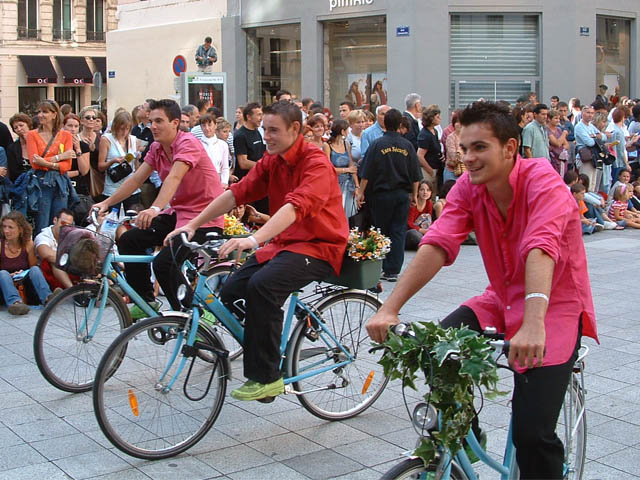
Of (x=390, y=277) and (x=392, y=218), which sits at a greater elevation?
(x=392, y=218)

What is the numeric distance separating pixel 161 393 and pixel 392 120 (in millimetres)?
6126

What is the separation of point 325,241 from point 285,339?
0.63 m

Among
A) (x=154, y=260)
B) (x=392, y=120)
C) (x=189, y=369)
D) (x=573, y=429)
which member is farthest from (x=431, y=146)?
(x=573, y=429)

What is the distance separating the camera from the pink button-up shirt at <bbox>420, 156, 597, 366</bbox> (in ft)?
11.1

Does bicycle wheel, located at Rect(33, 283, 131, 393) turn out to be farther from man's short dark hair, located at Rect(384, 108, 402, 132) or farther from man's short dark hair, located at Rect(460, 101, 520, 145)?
man's short dark hair, located at Rect(384, 108, 402, 132)

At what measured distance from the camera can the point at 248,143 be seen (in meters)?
11.7

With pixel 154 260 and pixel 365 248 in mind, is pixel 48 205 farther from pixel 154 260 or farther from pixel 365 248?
pixel 365 248

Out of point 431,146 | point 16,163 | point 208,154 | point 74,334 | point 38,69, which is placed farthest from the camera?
point 38,69

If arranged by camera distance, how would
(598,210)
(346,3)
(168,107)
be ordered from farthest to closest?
1. (346,3)
2. (598,210)
3. (168,107)

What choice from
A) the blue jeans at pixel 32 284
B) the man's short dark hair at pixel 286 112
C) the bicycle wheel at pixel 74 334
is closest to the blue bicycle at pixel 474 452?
the man's short dark hair at pixel 286 112

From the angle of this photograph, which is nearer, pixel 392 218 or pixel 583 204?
pixel 392 218

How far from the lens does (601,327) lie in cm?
816

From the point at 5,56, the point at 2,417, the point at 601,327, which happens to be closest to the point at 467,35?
the point at 601,327

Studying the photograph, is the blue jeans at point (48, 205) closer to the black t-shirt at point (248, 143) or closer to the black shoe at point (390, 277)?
the black t-shirt at point (248, 143)
